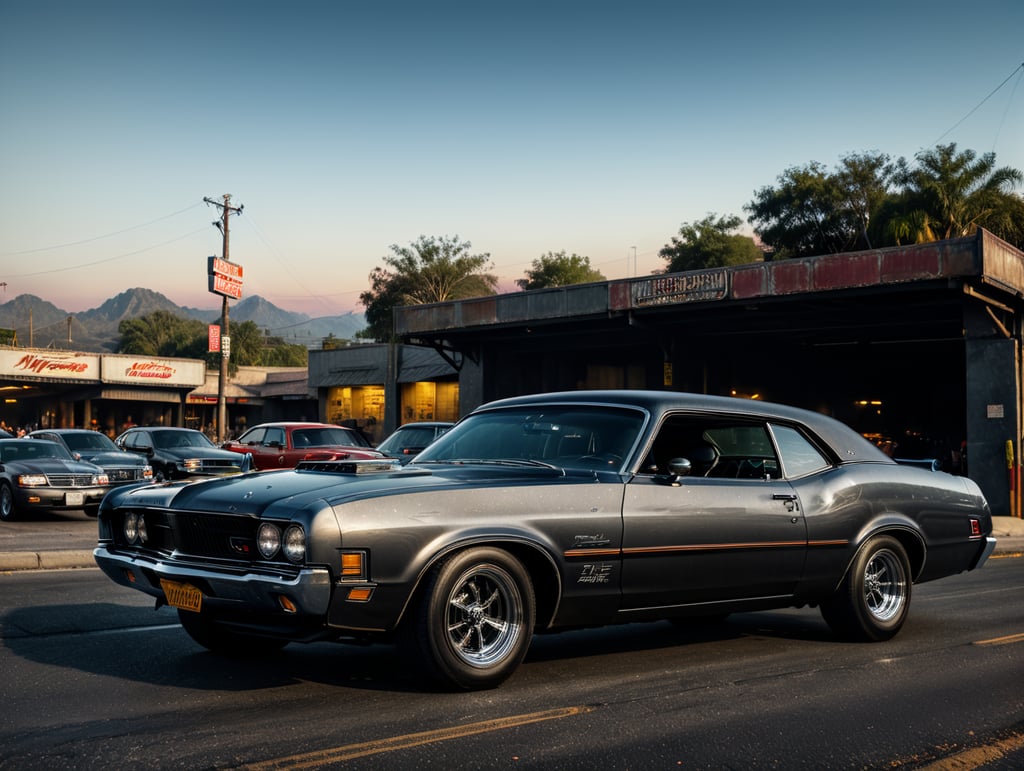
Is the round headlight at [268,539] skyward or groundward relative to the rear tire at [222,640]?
skyward

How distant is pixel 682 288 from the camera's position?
87.6ft

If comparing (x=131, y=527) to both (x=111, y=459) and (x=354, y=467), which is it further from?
(x=111, y=459)

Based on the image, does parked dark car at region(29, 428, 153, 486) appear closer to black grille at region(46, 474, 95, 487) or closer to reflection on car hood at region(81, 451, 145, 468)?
reflection on car hood at region(81, 451, 145, 468)

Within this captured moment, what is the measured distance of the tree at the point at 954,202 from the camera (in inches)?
1737

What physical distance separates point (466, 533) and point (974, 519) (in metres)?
4.65

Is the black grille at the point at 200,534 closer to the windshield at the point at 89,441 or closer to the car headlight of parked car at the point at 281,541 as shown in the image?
the car headlight of parked car at the point at 281,541

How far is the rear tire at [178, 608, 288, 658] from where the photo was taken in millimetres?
6086

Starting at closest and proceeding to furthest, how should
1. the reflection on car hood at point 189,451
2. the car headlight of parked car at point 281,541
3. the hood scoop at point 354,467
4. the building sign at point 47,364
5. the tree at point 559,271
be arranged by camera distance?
the car headlight of parked car at point 281,541 → the hood scoop at point 354,467 → the reflection on car hood at point 189,451 → the building sign at point 47,364 → the tree at point 559,271

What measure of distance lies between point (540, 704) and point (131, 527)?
2539mm

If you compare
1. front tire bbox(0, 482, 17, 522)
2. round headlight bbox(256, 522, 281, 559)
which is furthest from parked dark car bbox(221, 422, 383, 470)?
round headlight bbox(256, 522, 281, 559)

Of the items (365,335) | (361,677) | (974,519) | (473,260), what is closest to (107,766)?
(361,677)

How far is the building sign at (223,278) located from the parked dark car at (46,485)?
21.6m

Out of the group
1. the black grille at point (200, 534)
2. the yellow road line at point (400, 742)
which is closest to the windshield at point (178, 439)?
the black grille at point (200, 534)

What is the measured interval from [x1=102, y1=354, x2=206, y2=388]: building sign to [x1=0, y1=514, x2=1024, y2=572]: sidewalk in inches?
1428
